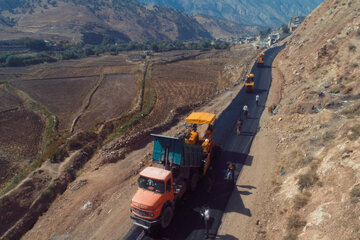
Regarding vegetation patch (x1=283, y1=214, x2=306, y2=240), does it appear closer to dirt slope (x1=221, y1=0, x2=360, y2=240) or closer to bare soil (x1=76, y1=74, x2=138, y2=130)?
dirt slope (x1=221, y1=0, x2=360, y2=240)

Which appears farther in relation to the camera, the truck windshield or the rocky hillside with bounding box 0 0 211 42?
the rocky hillside with bounding box 0 0 211 42

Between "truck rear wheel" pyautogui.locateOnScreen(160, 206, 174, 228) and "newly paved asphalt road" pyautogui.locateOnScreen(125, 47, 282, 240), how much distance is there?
415 millimetres

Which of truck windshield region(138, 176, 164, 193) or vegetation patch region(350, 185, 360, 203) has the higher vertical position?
vegetation patch region(350, 185, 360, 203)

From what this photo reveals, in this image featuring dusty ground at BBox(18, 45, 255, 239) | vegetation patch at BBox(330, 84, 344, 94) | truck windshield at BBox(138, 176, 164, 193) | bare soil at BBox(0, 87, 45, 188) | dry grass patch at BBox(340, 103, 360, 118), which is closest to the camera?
truck windshield at BBox(138, 176, 164, 193)

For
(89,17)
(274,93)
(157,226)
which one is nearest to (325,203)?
(157,226)

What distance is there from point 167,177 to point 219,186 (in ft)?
15.4

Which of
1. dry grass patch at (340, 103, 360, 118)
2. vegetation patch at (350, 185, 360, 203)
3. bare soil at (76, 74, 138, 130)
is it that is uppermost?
dry grass patch at (340, 103, 360, 118)

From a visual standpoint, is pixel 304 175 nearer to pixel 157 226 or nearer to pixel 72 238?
pixel 157 226

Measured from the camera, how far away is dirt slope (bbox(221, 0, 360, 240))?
926cm

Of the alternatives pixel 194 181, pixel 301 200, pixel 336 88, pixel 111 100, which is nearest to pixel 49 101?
pixel 111 100

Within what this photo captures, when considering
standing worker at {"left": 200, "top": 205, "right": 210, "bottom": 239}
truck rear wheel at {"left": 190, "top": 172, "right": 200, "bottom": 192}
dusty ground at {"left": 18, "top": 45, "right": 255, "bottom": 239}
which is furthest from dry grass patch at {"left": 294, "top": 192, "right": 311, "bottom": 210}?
dusty ground at {"left": 18, "top": 45, "right": 255, "bottom": 239}

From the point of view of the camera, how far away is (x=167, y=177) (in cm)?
1073

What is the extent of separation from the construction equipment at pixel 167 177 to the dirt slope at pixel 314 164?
2803 millimetres

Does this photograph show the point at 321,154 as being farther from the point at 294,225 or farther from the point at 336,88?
the point at 336,88
